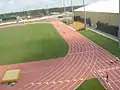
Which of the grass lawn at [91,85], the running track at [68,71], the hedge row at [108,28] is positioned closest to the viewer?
the grass lawn at [91,85]

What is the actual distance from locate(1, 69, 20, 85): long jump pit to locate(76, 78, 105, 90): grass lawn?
5024mm

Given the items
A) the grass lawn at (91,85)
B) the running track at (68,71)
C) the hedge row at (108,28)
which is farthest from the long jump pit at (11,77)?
the hedge row at (108,28)

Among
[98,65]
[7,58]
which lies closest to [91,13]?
[7,58]

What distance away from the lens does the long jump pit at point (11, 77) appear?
61.4 ft

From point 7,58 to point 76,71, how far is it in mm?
9646

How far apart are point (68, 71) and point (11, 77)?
4220 millimetres

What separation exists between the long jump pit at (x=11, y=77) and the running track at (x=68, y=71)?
1.26 feet

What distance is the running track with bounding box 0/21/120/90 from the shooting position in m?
17.2

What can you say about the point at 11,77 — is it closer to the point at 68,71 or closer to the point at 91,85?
the point at 68,71

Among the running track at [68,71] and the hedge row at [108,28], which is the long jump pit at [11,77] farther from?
the hedge row at [108,28]

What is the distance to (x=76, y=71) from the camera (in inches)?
776

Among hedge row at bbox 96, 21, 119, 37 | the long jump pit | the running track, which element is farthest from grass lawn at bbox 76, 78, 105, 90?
hedge row at bbox 96, 21, 119, 37

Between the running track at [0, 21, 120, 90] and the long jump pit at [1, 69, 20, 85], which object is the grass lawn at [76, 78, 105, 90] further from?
the long jump pit at [1, 69, 20, 85]

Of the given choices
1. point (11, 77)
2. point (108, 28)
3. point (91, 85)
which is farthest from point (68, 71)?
point (108, 28)
